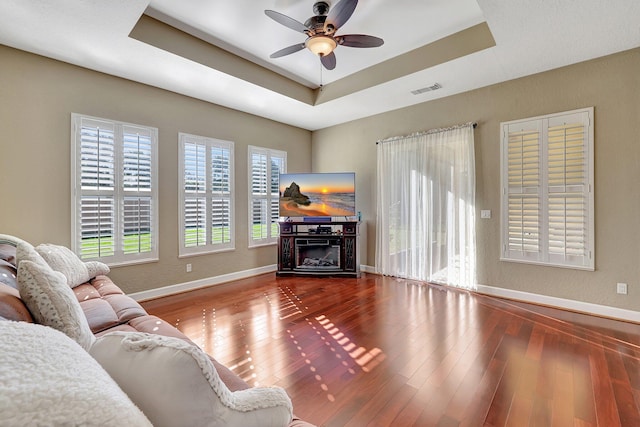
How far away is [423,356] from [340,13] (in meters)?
2.98

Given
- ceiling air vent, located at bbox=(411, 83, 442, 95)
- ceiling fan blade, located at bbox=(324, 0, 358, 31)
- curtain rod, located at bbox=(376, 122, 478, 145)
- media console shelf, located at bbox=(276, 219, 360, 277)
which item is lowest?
media console shelf, located at bbox=(276, 219, 360, 277)

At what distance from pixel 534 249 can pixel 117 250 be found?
5247 millimetres

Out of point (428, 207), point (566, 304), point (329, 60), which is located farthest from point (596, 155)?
point (329, 60)

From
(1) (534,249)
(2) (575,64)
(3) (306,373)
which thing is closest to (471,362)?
(3) (306,373)

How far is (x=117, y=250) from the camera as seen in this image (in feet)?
12.0

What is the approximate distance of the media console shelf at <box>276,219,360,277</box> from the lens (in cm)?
505

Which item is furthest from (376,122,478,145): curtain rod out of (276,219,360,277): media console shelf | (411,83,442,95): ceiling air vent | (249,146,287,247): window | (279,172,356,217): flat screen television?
(249,146,287,247): window

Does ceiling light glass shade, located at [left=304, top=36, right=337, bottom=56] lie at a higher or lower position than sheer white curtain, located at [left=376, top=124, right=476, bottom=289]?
higher

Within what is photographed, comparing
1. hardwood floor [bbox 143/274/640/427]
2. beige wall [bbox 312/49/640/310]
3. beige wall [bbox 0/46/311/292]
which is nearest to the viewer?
hardwood floor [bbox 143/274/640/427]

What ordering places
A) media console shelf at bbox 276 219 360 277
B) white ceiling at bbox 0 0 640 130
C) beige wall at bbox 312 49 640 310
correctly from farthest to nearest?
media console shelf at bbox 276 219 360 277, beige wall at bbox 312 49 640 310, white ceiling at bbox 0 0 640 130

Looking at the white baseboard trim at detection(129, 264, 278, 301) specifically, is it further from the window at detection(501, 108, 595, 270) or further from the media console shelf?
the window at detection(501, 108, 595, 270)

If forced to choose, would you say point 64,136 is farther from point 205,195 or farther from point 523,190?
point 523,190

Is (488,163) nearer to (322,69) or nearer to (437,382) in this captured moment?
(322,69)

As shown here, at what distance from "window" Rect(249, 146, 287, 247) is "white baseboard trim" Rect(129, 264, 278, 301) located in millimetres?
485
